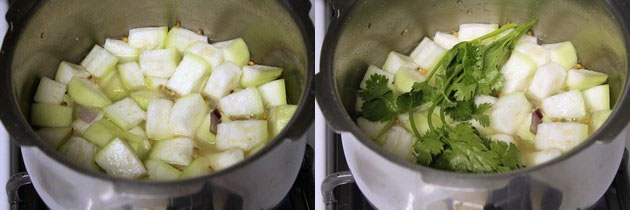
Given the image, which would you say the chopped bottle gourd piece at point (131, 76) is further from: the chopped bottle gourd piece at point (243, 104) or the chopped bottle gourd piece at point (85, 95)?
the chopped bottle gourd piece at point (243, 104)

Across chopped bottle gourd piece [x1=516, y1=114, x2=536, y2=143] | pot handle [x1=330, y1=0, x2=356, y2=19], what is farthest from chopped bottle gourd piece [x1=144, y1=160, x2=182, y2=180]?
chopped bottle gourd piece [x1=516, y1=114, x2=536, y2=143]

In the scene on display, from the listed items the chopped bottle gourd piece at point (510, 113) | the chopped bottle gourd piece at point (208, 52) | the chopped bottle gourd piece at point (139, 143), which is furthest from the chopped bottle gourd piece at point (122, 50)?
the chopped bottle gourd piece at point (510, 113)

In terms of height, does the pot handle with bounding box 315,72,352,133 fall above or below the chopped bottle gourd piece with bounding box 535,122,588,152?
above

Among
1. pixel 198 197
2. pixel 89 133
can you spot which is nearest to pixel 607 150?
pixel 198 197

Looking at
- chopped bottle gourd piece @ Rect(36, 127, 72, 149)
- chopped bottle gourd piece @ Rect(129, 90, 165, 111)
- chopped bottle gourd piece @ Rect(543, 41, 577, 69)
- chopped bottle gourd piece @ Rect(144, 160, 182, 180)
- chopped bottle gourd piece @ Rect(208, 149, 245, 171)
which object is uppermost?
chopped bottle gourd piece @ Rect(543, 41, 577, 69)

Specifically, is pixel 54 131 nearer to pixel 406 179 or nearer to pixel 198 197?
pixel 198 197

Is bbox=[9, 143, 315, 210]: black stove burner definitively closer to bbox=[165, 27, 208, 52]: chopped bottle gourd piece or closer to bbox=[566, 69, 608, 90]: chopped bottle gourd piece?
bbox=[165, 27, 208, 52]: chopped bottle gourd piece
